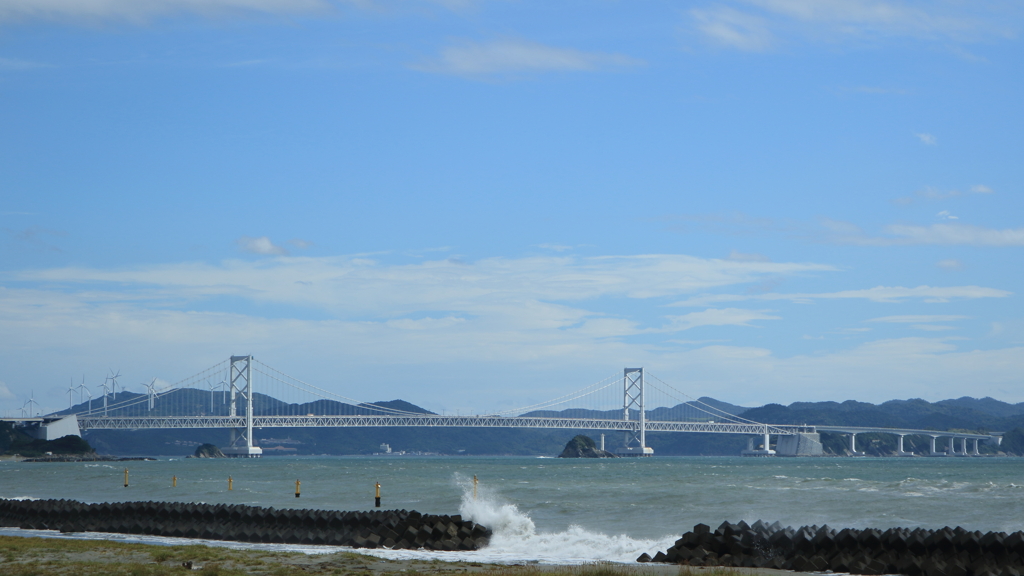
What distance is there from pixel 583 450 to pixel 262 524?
12189cm

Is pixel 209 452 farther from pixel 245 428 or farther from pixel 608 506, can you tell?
pixel 608 506

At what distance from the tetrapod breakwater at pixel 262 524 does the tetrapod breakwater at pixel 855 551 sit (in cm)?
477

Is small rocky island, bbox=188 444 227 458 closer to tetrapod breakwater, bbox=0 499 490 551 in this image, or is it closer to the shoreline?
tetrapod breakwater, bbox=0 499 490 551

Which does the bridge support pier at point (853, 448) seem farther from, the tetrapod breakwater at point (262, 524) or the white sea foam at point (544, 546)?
the tetrapod breakwater at point (262, 524)

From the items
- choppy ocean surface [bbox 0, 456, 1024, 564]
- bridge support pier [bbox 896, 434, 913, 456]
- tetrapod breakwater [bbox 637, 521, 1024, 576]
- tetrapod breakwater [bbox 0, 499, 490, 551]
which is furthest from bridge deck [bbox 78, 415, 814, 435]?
tetrapod breakwater [bbox 637, 521, 1024, 576]

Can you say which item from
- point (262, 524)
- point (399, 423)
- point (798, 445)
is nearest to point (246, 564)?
point (262, 524)

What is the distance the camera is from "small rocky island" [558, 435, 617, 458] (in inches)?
5497

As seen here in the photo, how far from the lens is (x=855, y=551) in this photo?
1656 centimetres

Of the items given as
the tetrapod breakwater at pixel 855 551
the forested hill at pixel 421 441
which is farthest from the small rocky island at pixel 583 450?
the tetrapod breakwater at pixel 855 551

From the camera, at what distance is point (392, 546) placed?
19.6 m

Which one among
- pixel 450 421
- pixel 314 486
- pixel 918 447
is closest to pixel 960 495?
pixel 314 486

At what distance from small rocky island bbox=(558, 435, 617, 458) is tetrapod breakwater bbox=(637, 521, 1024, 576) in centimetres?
12216

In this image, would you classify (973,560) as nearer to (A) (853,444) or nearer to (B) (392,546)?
(B) (392,546)

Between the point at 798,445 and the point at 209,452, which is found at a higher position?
the point at 209,452
